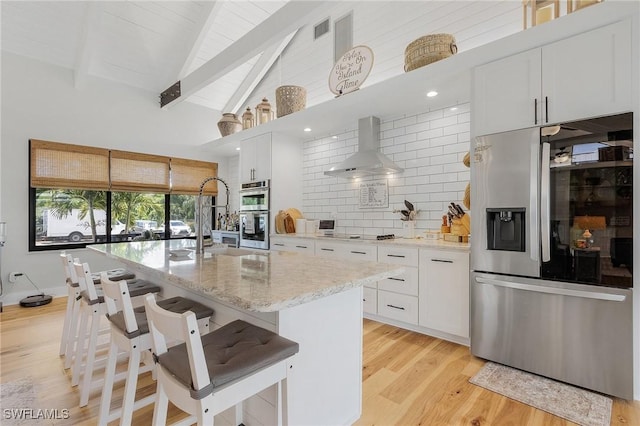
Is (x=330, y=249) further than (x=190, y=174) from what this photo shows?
No

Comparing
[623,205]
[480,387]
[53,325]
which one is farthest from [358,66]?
[53,325]

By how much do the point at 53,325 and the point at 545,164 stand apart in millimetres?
4745

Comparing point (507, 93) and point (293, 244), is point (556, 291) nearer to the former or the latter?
point (507, 93)

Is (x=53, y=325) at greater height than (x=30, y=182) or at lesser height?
lesser

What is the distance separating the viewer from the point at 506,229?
228cm

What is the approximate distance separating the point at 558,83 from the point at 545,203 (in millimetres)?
813

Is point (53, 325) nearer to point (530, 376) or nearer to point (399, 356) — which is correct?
point (399, 356)

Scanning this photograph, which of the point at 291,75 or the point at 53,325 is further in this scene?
the point at 291,75

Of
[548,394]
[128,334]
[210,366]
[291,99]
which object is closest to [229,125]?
[291,99]

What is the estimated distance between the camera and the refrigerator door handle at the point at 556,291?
1.88 metres

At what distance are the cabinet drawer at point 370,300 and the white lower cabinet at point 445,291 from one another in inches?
20.0

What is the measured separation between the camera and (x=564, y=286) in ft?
6.70

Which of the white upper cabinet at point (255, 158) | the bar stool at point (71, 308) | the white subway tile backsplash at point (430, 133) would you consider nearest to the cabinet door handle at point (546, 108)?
the white subway tile backsplash at point (430, 133)

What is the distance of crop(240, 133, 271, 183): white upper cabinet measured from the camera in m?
4.49
